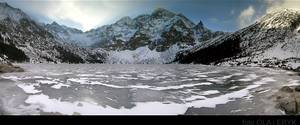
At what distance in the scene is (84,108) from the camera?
678 inches

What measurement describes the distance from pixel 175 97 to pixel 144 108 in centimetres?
396

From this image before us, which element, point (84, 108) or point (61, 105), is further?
point (61, 105)

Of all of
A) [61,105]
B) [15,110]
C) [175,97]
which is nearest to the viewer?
[15,110]

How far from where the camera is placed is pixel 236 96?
23.9 m

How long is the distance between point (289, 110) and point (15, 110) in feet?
39.8

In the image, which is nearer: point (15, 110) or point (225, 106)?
point (15, 110)
